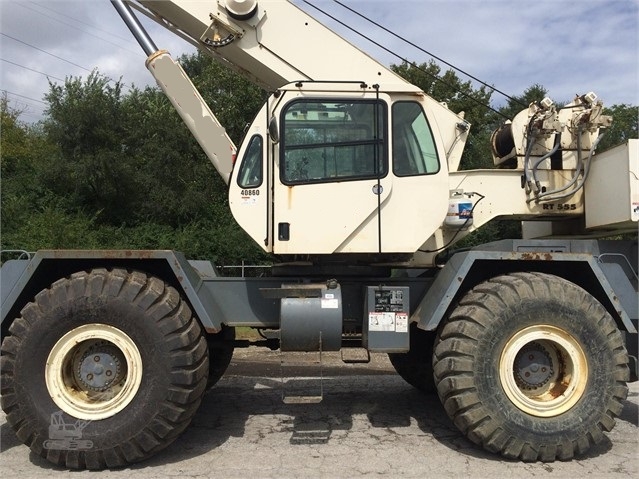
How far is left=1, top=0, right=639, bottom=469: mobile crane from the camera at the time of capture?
180 inches

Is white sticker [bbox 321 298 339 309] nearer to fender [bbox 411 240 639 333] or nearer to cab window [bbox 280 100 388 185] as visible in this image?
fender [bbox 411 240 639 333]

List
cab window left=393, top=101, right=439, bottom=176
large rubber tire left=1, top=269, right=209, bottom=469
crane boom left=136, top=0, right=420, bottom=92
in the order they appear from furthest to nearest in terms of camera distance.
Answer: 1. crane boom left=136, top=0, right=420, bottom=92
2. cab window left=393, top=101, right=439, bottom=176
3. large rubber tire left=1, top=269, right=209, bottom=469

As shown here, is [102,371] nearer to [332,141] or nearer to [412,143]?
[332,141]

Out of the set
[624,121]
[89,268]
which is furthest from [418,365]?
[624,121]

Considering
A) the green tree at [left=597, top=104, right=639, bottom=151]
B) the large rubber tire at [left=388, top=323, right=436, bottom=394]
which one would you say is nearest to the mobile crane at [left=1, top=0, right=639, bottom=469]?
the large rubber tire at [left=388, top=323, right=436, bottom=394]

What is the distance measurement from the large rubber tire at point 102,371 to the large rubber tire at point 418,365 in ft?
8.49

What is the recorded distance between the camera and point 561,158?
18.8 feet

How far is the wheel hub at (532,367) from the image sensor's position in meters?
4.91

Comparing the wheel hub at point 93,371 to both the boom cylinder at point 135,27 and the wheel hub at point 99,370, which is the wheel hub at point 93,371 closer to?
the wheel hub at point 99,370

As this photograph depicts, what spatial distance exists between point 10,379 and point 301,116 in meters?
3.41

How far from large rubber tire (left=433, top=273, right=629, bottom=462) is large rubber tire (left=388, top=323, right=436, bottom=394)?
1.32m

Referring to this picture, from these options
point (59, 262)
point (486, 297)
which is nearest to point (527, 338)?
point (486, 297)

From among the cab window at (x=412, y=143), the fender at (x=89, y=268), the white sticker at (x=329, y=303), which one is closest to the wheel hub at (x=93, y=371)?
the fender at (x=89, y=268)

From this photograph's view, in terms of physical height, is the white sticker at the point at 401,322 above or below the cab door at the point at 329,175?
below
